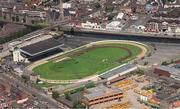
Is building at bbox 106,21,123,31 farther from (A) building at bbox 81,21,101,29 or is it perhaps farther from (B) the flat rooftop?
(B) the flat rooftop

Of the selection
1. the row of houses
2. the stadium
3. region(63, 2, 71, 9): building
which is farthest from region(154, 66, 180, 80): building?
region(63, 2, 71, 9): building

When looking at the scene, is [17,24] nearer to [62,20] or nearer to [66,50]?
[62,20]

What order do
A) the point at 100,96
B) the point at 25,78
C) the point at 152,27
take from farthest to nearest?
the point at 152,27 → the point at 25,78 → the point at 100,96

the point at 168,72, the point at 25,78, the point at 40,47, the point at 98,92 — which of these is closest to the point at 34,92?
the point at 25,78

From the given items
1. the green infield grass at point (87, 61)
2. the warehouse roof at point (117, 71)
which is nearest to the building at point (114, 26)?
the green infield grass at point (87, 61)

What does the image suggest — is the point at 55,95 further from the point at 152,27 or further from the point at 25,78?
the point at 152,27

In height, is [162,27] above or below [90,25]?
above
